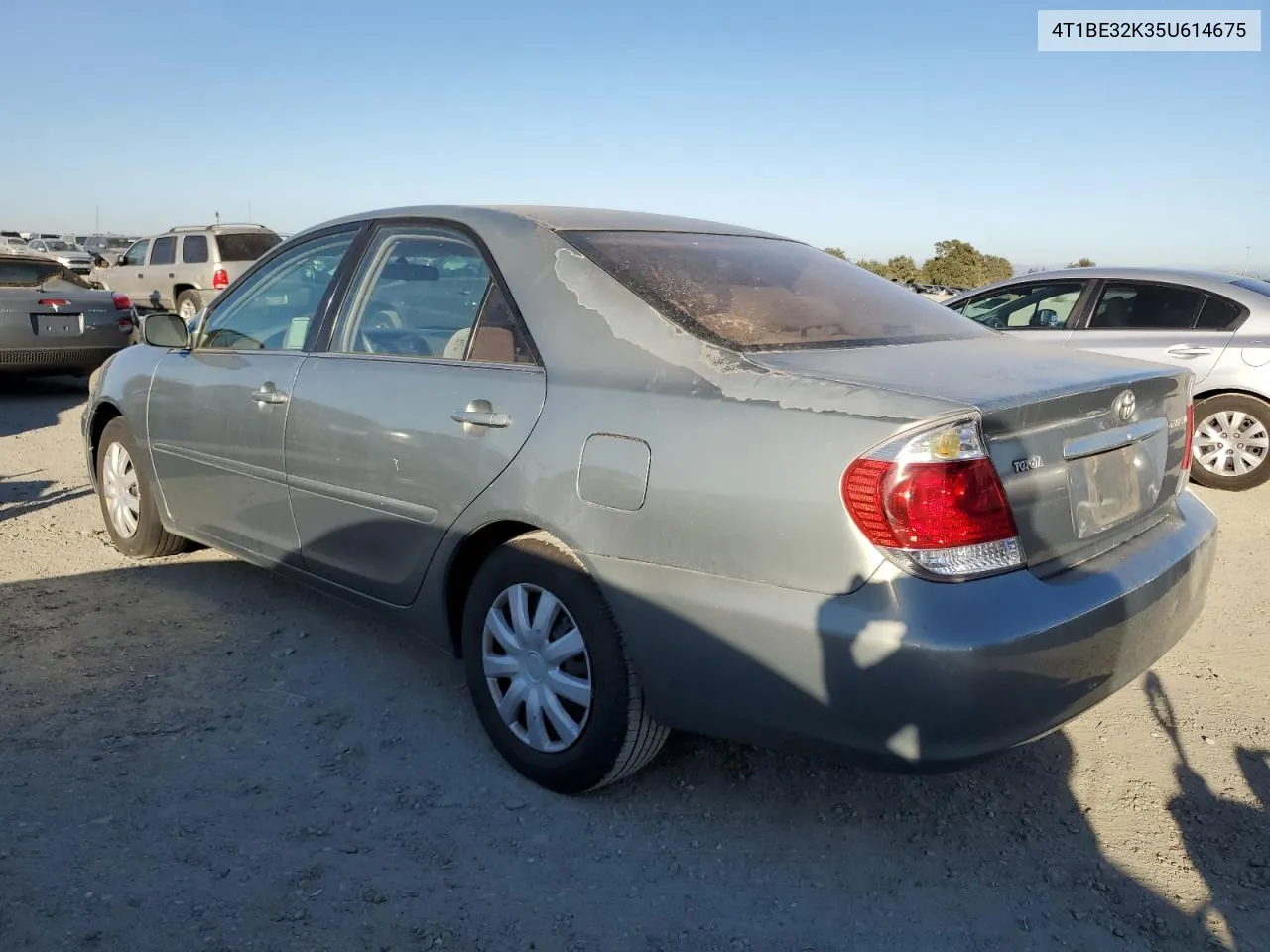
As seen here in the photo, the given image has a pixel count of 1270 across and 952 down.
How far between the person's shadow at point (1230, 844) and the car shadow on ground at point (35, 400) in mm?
8477

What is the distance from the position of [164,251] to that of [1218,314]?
51.6ft

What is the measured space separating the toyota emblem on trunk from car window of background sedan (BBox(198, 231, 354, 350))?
2.60m

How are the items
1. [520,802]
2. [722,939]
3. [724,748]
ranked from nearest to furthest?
1. [722,939]
2. [520,802]
3. [724,748]

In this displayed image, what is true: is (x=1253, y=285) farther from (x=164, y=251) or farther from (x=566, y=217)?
(x=164, y=251)

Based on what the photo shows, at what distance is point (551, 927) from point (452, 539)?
1.15 metres

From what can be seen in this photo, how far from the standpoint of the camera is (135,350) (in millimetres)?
4684

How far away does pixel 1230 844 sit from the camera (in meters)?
2.69

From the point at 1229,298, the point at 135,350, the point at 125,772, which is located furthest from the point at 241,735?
the point at 1229,298

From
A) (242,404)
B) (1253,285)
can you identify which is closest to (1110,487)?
(242,404)

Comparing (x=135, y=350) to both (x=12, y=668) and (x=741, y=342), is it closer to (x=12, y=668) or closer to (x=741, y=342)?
(x=12, y=668)

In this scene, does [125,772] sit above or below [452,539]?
below

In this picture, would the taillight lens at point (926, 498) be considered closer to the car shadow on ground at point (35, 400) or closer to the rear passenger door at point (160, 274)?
the car shadow on ground at point (35, 400)

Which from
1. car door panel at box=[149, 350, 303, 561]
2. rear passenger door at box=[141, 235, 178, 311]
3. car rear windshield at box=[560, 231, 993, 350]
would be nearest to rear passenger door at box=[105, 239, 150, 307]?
rear passenger door at box=[141, 235, 178, 311]

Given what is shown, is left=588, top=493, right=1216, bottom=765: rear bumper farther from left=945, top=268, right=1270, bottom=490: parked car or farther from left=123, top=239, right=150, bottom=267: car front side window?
left=123, top=239, right=150, bottom=267: car front side window
